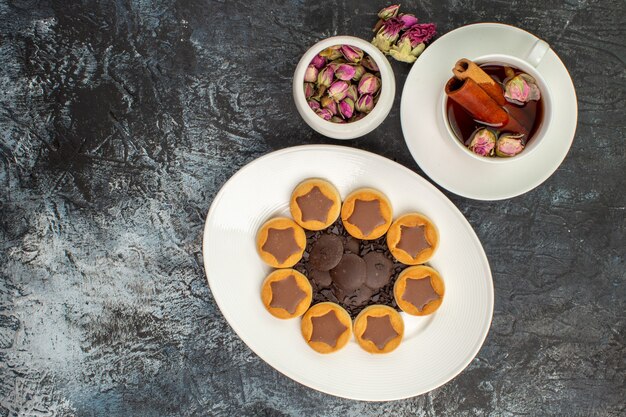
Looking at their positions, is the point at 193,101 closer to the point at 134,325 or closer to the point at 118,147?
the point at 118,147

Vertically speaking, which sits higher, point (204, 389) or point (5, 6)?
point (5, 6)

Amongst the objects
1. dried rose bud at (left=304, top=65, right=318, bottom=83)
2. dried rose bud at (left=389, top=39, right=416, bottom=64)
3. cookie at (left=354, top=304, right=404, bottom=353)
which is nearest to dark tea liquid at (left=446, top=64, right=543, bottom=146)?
dried rose bud at (left=389, top=39, right=416, bottom=64)

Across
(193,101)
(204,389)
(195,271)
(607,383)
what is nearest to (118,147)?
(193,101)

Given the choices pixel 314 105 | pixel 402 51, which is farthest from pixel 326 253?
pixel 402 51

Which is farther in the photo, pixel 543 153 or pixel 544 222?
pixel 544 222

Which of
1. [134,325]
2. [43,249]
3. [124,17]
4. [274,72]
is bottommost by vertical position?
[134,325]
